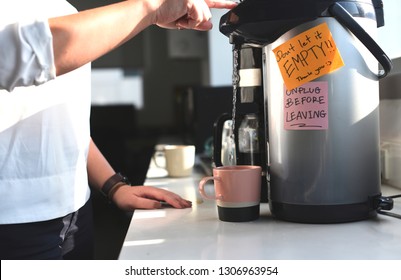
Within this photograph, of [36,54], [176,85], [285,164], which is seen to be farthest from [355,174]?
[176,85]

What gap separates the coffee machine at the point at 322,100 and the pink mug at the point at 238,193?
0.04m

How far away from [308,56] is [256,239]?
0.92 feet

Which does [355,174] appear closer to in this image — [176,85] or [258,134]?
[258,134]

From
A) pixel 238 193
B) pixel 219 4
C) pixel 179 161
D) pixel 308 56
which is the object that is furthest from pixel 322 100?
pixel 179 161

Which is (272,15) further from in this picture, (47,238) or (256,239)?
(47,238)

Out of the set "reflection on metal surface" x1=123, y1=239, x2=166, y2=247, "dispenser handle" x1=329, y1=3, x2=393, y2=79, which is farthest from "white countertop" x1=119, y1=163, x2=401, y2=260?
"dispenser handle" x1=329, y1=3, x2=393, y2=79

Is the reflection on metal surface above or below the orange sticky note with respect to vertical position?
below

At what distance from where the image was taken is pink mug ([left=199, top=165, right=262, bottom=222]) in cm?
80

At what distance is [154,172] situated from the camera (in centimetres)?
154

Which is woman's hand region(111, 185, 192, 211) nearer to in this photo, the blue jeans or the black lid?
the blue jeans

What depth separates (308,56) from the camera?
2.48 feet

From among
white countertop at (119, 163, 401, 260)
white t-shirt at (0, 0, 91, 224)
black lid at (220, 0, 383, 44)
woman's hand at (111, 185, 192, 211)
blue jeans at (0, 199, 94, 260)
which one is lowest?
blue jeans at (0, 199, 94, 260)
